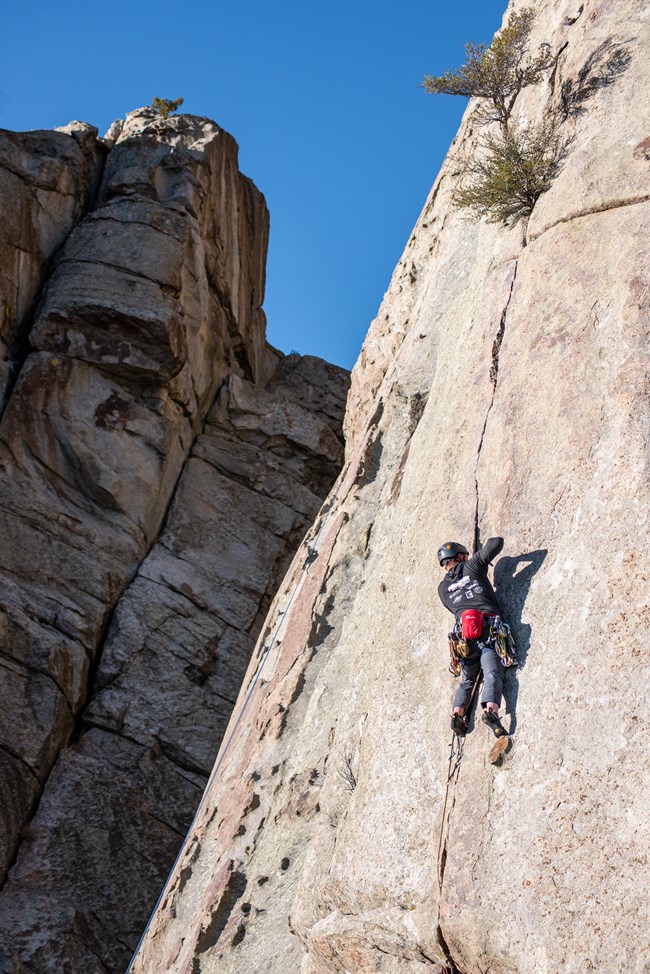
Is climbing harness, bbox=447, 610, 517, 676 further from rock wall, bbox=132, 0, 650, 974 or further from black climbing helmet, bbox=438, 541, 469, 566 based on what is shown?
black climbing helmet, bbox=438, 541, 469, 566

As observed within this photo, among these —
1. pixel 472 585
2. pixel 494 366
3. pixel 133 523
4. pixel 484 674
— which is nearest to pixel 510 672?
pixel 484 674

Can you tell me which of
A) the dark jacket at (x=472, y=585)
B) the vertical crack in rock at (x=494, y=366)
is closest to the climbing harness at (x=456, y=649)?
the dark jacket at (x=472, y=585)

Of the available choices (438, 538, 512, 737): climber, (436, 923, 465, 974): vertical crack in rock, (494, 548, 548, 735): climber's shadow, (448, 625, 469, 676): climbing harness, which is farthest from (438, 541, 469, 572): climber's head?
(436, 923, 465, 974): vertical crack in rock

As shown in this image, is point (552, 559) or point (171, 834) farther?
point (171, 834)

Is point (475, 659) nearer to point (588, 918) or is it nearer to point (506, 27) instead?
point (588, 918)

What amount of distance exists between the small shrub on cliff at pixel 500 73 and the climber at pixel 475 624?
24.9 ft

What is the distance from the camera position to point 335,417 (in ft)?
76.0

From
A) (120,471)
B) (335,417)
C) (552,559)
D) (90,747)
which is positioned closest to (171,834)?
(90,747)

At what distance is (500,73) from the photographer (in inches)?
541

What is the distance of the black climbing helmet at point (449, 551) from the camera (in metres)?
8.84

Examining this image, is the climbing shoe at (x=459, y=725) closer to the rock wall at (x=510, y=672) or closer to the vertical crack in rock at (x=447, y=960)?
Answer: the rock wall at (x=510, y=672)

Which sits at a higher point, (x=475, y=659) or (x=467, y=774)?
(x=475, y=659)

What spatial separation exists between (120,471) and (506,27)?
10.1 m

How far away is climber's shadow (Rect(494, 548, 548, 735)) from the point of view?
776 centimetres
